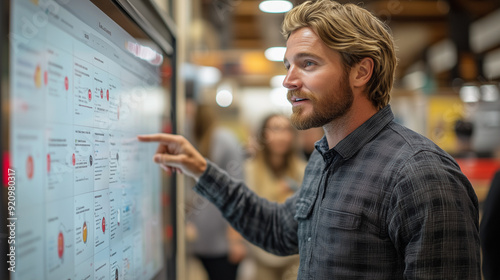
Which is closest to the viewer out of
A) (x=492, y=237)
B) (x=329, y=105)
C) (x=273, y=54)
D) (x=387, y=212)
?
(x=387, y=212)

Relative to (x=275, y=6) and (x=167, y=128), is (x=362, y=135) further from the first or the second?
(x=275, y=6)

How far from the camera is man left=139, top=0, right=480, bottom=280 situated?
808 millimetres

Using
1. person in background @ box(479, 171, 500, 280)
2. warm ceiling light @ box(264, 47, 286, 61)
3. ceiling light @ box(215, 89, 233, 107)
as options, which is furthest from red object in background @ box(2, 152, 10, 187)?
ceiling light @ box(215, 89, 233, 107)

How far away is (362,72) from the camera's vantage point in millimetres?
1022

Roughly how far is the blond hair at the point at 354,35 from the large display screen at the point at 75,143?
0.46 m

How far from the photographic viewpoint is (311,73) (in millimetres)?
992

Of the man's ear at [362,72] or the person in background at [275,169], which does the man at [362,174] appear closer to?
the man's ear at [362,72]

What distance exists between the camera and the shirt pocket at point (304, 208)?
1.05m

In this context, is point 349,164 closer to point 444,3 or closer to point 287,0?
point 287,0

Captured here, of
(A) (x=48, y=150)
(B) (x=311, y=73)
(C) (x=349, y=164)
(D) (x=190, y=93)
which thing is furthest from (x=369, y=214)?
(D) (x=190, y=93)

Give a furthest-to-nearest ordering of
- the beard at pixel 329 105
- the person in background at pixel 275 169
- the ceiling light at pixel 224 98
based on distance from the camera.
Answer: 1. the ceiling light at pixel 224 98
2. the person in background at pixel 275 169
3. the beard at pixel 329 105

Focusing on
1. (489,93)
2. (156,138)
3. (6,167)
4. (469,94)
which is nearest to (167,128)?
(156,138)

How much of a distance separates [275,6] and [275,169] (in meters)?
0.88

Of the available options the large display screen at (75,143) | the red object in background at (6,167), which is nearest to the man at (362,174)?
the large display screen at (75,143)
